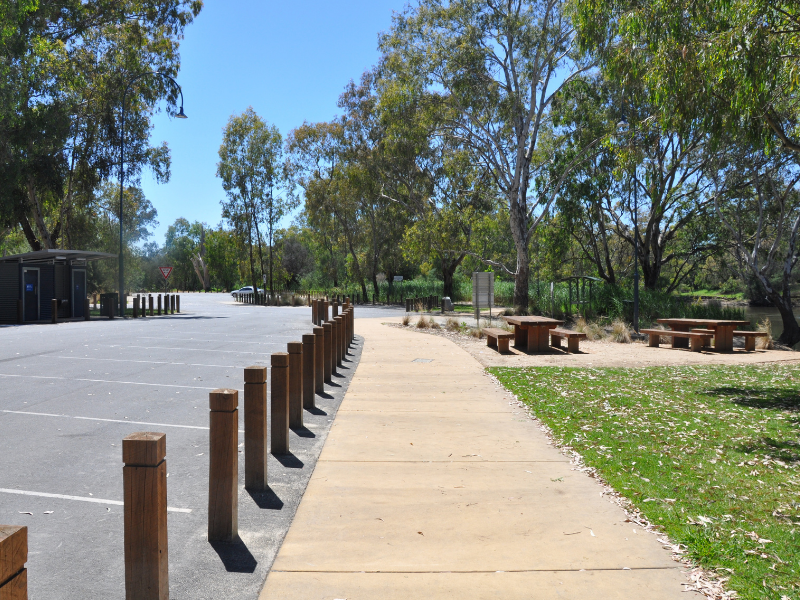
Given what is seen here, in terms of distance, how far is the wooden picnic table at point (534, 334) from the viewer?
16312mm

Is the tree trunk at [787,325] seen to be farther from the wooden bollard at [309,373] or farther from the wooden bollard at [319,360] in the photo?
the wooden bollard at [309,373]

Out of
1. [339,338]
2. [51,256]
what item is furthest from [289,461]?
[51,256]

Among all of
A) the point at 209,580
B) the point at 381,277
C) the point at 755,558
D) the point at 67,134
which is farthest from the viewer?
the point at 381,277

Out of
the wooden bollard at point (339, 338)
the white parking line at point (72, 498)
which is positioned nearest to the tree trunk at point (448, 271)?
the wooden bollard at point (339, 338)

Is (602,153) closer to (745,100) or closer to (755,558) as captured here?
(745,100)

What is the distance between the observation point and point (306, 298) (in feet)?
157

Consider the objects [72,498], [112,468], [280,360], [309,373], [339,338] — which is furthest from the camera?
[339,338]

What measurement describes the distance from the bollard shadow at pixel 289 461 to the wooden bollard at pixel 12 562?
3.81m

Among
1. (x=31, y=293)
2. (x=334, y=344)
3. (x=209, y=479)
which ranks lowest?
(x=209, y=479)

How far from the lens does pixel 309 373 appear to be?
841cm

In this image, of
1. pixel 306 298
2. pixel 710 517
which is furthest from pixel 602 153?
pixel 710 517

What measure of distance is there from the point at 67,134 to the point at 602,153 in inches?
1009

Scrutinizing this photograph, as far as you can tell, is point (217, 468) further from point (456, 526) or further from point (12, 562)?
point (12, 562)

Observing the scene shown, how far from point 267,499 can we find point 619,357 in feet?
40.2
